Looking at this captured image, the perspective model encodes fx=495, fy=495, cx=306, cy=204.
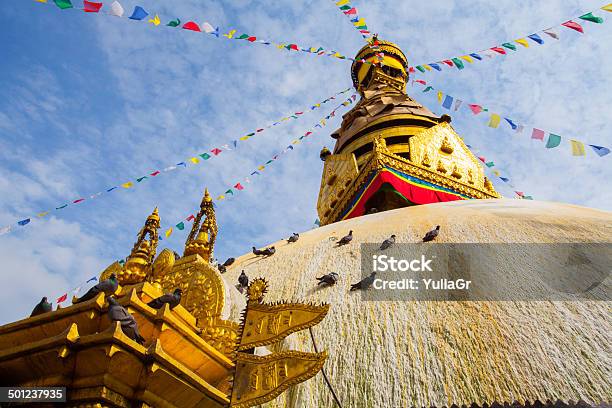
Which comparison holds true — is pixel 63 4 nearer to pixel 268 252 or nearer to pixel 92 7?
pixel 92 7

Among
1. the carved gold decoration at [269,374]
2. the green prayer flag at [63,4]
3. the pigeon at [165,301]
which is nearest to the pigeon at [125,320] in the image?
the pigeon at [165,301]

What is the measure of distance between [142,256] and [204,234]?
864mm

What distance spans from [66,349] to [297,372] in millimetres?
1431

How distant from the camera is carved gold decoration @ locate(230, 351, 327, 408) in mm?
3192

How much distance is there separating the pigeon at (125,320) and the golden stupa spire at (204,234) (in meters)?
2.24

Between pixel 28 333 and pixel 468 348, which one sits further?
pixel 468 348

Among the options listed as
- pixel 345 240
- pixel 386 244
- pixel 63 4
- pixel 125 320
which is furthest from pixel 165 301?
pixel 63 4

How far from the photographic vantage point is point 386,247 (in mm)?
7035

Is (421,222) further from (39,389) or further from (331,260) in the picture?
(39,389)

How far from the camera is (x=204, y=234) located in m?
5.79

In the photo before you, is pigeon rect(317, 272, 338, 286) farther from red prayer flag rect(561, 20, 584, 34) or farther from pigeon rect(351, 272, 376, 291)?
red prayer flag rect(561, 20, 584, 34)

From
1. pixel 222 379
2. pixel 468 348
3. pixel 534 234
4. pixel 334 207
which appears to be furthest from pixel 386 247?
pixel 334 207

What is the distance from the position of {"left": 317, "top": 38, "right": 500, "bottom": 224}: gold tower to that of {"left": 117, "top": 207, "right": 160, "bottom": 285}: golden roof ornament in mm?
7434

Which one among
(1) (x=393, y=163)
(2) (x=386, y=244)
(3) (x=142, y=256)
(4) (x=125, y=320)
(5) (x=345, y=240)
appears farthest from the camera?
(1) (x=393, y=163)
